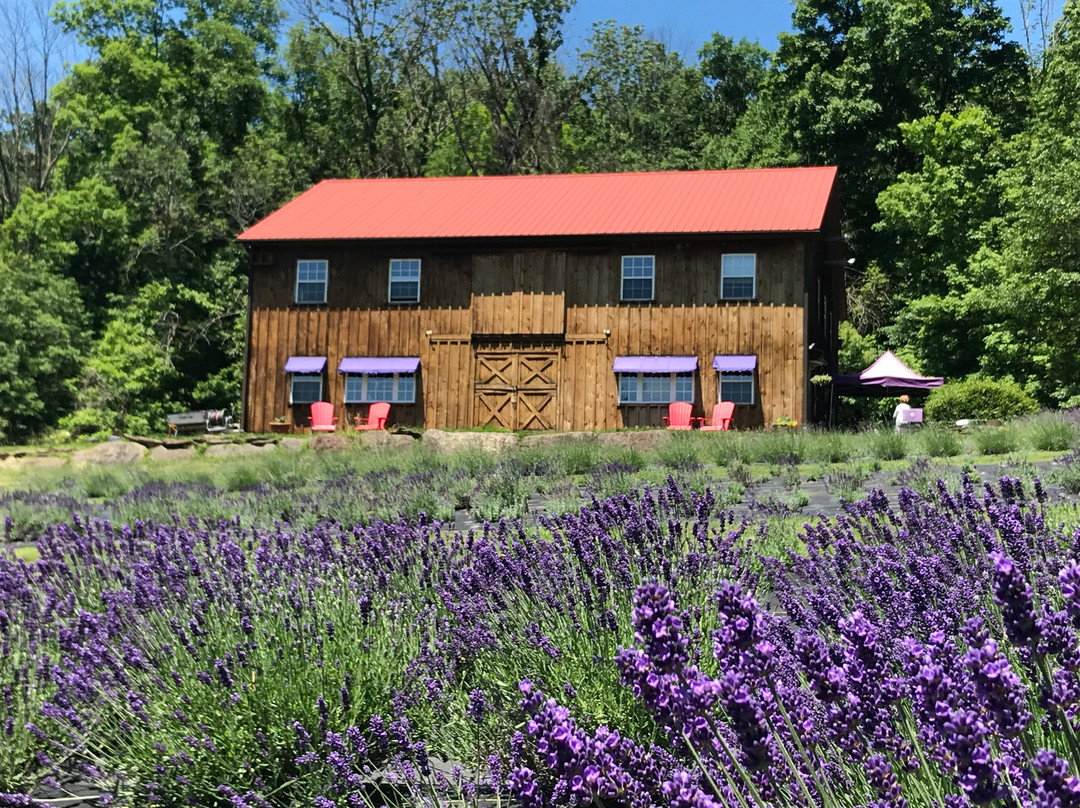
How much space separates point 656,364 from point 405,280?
734 cm

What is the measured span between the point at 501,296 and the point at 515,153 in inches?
888

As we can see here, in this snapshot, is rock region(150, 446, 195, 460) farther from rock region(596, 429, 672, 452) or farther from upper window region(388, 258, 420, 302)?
rock region(596, 429, 672, 452)

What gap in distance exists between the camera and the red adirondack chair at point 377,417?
28.0m

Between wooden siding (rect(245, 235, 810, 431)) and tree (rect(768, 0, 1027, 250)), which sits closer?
wooden siding (rect(245, 235, 810, 431))

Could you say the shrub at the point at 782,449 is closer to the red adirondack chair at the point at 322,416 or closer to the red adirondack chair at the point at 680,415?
the red adirondack chair at the point at 680,415

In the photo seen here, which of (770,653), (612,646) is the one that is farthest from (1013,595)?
(612,646)

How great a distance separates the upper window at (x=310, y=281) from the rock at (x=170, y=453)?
278 inches

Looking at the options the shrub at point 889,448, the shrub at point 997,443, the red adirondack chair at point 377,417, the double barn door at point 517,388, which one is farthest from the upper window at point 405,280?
the shrub at point 997,443

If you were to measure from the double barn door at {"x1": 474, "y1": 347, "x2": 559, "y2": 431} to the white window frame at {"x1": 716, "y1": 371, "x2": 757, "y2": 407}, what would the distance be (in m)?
4.21

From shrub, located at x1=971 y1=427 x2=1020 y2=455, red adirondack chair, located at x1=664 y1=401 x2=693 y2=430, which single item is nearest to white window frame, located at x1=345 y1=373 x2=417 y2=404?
red adirondack chair, located at x1=664 y1=401 x2=693 y2=430

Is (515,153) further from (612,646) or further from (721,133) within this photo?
(612,646)

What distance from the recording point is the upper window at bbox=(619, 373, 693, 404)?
27016mm

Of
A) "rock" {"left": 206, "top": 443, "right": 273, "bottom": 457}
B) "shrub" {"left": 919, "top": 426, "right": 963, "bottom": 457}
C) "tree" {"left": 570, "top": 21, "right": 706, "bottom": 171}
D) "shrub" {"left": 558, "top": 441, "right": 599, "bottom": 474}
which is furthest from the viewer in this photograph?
"tree" {"left": 570, "top": 21, "right": 706, "bottom": 171}

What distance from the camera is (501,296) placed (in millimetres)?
28672
